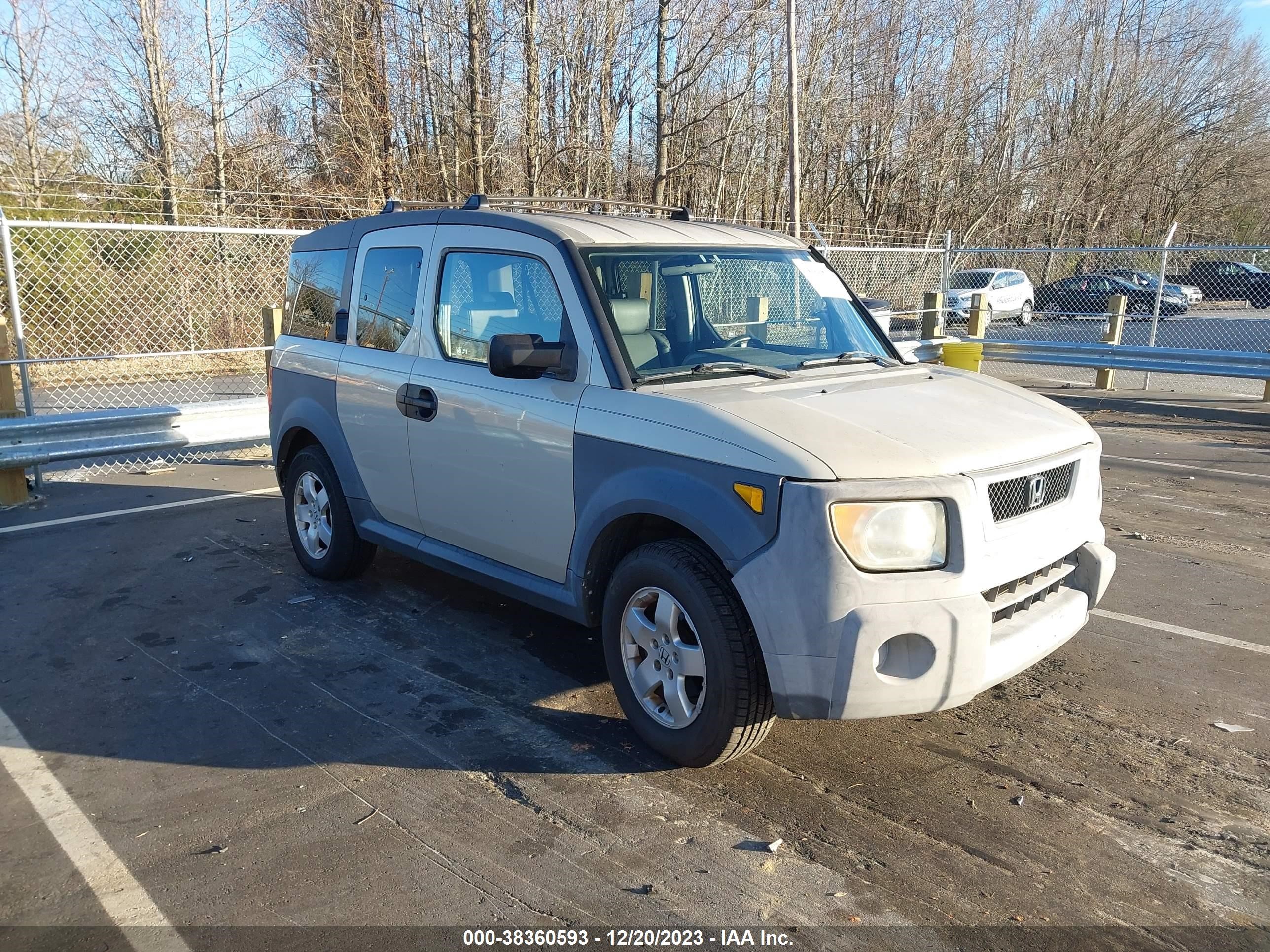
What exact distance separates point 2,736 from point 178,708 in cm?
65

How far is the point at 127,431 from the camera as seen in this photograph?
7.78 meters

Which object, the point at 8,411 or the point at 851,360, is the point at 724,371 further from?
the point at 8,411

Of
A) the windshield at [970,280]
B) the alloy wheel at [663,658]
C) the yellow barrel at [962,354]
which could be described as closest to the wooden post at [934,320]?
the yellow barrel at [962,354]

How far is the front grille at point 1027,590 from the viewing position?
3350 mm

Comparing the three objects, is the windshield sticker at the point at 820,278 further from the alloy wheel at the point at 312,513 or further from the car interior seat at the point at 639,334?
the alloy wheel at the point at 312,513

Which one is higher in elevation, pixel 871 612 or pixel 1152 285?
pixel 1152 285

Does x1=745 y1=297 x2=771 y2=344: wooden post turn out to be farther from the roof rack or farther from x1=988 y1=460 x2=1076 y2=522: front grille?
x1=988 y1=460 x2=1076 y2=522: front grille

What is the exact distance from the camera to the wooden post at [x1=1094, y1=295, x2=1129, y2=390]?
1431 centimetres

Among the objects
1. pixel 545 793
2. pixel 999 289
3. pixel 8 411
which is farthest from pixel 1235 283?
pixel 545 793

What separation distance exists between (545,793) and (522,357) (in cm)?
165

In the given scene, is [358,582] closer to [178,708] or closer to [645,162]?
[178,708]

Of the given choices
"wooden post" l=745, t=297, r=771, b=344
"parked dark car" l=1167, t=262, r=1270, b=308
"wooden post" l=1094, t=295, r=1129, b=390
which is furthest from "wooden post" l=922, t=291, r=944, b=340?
"parked dark car" l=1167, t=262, r=1270, b=308

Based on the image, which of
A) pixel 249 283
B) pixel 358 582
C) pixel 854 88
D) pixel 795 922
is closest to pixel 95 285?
pixel 249 283

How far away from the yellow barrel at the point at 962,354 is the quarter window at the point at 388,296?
32.1 feet
